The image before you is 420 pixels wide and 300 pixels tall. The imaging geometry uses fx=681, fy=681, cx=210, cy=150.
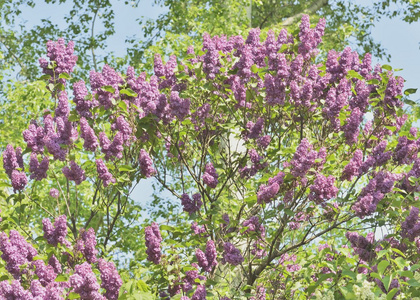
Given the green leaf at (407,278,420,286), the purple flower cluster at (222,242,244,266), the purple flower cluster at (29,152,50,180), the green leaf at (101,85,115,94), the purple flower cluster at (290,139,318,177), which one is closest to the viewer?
the green leaf at (407,278,420,286)

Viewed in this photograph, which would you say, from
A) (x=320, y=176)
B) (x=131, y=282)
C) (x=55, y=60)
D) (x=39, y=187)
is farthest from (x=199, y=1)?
(x=131, y=282)

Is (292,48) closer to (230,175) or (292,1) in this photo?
(230,175)

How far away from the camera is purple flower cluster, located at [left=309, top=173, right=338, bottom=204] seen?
5098 mm

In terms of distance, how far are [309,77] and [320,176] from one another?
1244 mm

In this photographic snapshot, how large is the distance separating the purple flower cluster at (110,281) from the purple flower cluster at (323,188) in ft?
5.47

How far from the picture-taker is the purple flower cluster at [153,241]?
5.17 metres

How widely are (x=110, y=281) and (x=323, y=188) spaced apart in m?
1.77

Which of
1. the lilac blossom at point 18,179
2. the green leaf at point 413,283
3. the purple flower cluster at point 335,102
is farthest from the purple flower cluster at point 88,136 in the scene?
the green leaf at point 413,283

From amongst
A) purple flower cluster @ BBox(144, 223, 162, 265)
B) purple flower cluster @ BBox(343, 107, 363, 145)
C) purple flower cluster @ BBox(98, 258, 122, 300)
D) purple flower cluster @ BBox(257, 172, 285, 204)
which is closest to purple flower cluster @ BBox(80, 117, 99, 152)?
purple flower cluster @ BBox(144, 223, 162, 265)

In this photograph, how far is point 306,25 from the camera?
6168mm

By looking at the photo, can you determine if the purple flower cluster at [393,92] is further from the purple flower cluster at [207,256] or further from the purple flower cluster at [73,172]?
the purple flower cluster at [73,172]

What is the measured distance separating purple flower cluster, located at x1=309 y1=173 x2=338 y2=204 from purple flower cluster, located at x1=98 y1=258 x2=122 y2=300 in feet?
5.47

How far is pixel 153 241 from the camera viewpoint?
520 centimetres

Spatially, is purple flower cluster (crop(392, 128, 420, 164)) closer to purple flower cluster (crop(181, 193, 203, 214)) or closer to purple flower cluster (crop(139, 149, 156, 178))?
purple flower cluster (crop(181, 193, 203, 214))
